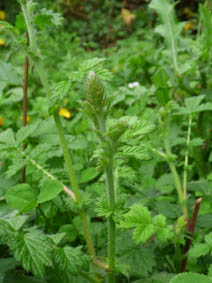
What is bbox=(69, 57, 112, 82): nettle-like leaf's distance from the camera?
3.03 feet

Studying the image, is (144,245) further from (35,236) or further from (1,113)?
(1,113)

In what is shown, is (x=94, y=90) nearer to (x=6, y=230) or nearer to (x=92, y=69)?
(x=92, y=69)

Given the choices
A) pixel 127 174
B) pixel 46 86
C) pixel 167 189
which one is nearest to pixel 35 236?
pixel 127 174

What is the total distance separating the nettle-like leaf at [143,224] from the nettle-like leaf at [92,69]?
43 centimetres

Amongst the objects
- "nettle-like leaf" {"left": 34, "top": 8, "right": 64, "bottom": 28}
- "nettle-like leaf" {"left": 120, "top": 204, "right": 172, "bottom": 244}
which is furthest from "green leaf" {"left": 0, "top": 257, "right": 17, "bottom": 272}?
"nettle-like leaf" {"left": 34, "top": 8, "right": 64, "bottom": 28}

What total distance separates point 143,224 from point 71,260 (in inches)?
10.9

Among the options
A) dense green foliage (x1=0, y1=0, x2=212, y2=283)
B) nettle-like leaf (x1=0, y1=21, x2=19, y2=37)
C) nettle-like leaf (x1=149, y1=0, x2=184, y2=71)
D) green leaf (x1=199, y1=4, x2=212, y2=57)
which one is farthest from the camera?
nettle-like leaf (x1=149, y1=0, x2=184, y2=71)

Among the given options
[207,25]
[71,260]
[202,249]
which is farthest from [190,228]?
[207,25]

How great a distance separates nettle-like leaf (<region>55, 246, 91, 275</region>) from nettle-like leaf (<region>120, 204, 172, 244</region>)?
0.20 meters

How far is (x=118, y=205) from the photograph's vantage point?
865mm

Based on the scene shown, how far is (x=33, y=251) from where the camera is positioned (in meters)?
0.82

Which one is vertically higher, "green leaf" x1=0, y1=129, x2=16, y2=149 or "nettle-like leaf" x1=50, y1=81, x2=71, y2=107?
"nettle-like leaf" x1=50, y1=81, x2=71, y2=107

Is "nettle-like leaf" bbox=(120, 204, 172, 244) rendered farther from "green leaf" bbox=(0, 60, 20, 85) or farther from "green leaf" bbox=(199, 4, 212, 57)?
"green leaf" bbox=(199, 4, 212, 57)

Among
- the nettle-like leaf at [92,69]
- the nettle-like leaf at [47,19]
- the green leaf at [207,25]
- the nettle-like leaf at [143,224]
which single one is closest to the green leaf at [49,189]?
the nettle-like leaf at [143,224]
